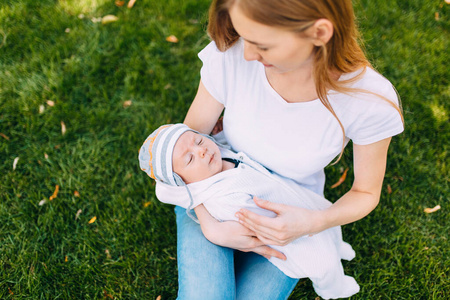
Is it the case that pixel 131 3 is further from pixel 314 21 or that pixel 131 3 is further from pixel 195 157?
pixel 314 21

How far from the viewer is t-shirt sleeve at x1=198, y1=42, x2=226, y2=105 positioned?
→ 205 cm

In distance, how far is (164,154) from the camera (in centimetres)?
231

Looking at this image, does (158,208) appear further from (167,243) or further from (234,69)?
(234,69)

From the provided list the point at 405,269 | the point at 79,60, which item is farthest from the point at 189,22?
the point at 405,269

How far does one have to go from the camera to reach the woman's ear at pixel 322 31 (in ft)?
4.86

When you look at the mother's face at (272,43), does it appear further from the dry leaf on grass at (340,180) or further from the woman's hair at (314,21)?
Answer: the dry leaf on grass at (340,180)

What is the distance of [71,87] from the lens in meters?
3.66

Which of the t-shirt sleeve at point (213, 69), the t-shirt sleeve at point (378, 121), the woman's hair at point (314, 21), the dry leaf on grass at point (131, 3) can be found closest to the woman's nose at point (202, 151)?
the t-shirt sleeve at point (213, 69)

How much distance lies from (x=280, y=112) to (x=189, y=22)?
8.45 feet

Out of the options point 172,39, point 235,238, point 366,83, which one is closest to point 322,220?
point 235,238

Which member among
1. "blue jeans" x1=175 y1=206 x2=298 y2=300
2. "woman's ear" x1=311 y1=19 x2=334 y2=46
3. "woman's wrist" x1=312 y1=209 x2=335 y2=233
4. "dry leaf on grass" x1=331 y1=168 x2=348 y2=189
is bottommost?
"dry leaf on grass" x1=331 y1=168 x2=348 y2=189

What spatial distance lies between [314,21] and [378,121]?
2.10 ft

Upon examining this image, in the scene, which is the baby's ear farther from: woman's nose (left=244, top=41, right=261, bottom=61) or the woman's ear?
the woman's ear

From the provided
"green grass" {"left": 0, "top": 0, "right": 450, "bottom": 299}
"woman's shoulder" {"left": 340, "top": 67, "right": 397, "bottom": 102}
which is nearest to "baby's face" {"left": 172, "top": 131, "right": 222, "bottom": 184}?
"green grass" {"left": 0, "top": 0, "right": 450, "bottom": 299}
